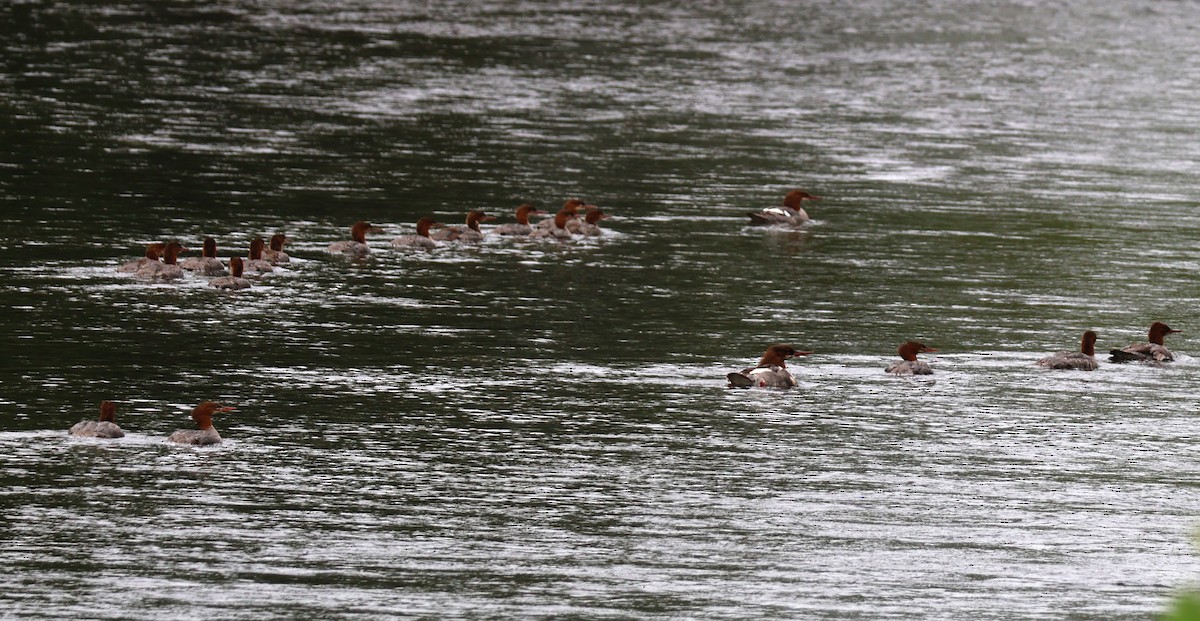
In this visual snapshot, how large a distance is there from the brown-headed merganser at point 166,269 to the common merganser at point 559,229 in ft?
22.2

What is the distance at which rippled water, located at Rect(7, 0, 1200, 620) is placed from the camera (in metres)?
16.9

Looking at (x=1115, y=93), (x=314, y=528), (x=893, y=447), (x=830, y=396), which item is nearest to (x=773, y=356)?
(x=830, y=396)

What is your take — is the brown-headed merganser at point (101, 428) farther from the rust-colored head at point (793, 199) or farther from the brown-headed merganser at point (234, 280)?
the rust-colored head at point (793, 199)

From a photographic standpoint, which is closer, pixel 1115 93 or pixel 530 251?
pixel 530 251

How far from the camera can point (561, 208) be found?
3603 centimetres

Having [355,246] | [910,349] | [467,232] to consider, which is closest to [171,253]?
[355,246]

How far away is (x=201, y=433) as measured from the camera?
2003cm

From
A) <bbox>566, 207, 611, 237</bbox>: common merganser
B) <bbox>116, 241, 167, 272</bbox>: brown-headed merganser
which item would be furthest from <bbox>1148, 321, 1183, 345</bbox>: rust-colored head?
<bbox>116, 241, 167, 272</bbox>: brown-headed merganser

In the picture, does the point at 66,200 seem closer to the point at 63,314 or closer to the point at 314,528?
the point at 63,314

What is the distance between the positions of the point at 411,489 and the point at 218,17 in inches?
2113

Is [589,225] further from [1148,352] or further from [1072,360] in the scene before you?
[1148,352]

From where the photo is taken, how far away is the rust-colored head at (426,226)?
32.1 meters

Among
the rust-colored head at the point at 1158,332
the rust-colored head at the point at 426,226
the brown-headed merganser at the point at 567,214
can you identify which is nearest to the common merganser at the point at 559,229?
the brown-headed merganser at the point at 567,214

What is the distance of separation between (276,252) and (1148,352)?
12.1 meters
